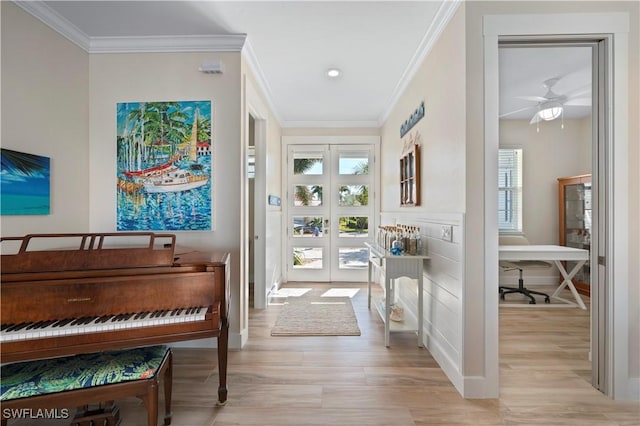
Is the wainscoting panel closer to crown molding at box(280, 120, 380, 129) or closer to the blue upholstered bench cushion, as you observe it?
the blue upholstered bench cushion

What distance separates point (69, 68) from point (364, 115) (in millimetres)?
3563

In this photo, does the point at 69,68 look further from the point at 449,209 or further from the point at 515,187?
the point at 515,187

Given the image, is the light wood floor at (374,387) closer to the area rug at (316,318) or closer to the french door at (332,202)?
the area rug at (316,318)

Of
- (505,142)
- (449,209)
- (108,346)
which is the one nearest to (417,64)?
(449,209)

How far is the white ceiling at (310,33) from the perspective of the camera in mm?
2283

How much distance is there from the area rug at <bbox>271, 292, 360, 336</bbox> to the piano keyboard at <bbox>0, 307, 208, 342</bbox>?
58.9 inches

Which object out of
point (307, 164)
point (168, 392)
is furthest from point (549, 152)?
point (168, 392)

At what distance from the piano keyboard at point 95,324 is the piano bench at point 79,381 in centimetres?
17

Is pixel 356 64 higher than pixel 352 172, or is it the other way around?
pixel 356 64

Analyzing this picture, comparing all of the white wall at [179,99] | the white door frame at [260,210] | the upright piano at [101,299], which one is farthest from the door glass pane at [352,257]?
the upright piano at [101,299]

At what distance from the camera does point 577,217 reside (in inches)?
181

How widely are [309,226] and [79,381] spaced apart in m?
3.94

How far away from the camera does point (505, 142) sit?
16.4 feet

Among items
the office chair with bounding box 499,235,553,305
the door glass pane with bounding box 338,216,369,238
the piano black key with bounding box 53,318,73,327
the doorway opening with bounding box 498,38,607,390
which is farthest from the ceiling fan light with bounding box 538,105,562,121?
the piano black key with bounding box 53,318,73,327
